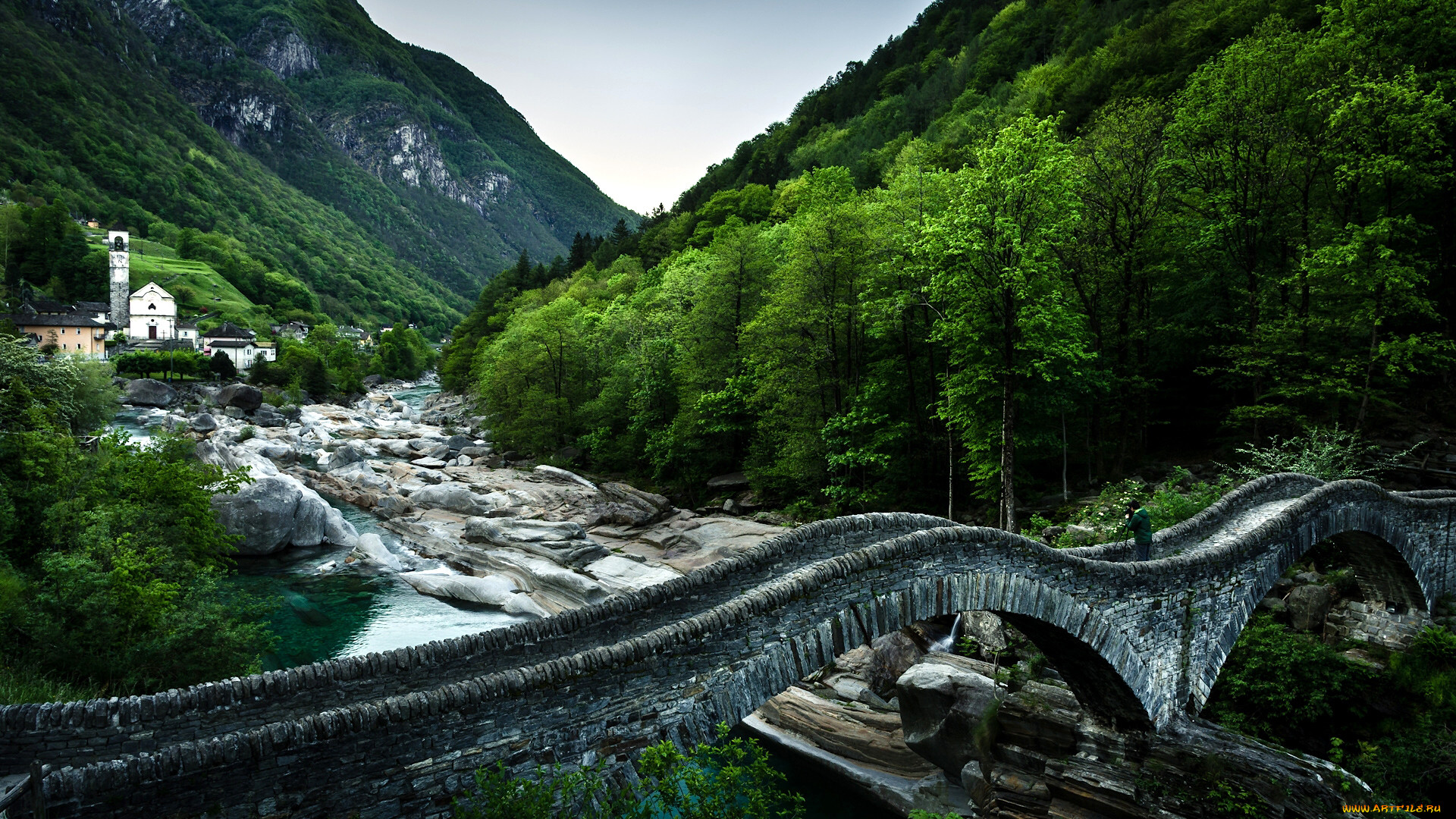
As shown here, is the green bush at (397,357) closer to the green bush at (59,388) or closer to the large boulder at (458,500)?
the large boulder at (458,500)

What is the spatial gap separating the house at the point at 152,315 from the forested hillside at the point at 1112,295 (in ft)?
331

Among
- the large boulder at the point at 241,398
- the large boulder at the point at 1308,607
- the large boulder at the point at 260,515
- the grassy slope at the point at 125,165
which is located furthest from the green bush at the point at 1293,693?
the grassy slope at the point at 125,165

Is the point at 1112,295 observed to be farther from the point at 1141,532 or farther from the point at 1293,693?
the point at 1293,693

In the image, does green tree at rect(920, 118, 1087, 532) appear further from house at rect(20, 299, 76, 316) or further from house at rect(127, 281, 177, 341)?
house at rect(127, 281, 177, 341)

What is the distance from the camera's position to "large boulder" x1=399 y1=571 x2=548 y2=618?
2216 cm

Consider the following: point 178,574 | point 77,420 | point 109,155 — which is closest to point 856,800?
point 178,574

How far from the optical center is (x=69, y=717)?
706 cm

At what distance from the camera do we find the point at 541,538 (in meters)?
28.5

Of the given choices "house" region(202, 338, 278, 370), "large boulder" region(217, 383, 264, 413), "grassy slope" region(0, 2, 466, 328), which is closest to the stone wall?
"large boulder" region(217, 383, 264, 413)

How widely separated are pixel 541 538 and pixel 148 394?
196 feet

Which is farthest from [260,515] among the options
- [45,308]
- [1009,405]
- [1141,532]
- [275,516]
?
[45,308]

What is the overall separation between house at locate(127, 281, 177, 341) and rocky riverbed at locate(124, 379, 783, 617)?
198ft

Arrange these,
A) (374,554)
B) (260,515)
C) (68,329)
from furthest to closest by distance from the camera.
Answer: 1. (68,329)
2. (374,554)
3. (260,515)

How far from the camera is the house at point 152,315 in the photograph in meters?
98.0
